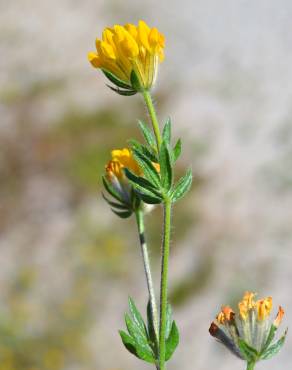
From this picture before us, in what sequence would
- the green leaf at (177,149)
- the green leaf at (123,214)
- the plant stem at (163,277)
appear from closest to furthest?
the plant stem at (163,277), the green leaf at (177,149), the green leaf at (123,214)

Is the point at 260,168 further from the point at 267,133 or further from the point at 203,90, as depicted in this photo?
the point at 203,90

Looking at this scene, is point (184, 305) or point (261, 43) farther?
point (261, 43)

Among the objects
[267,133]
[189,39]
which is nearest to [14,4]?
[189,39]

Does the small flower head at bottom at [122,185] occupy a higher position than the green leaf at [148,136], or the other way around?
the small flower head at bottom at [122,185]

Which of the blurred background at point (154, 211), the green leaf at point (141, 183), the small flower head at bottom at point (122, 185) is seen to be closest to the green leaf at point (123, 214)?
the small flower head at bottom at point (122, 185)

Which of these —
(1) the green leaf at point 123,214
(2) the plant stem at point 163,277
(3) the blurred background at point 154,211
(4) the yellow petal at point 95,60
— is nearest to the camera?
(2) the plant stem at point 163,277

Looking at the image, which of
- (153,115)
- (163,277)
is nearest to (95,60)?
(153,115)

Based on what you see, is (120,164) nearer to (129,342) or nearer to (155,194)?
(155,194)

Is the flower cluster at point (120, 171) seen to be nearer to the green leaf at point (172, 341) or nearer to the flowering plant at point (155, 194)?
the flowering plant at point (155, 194)
